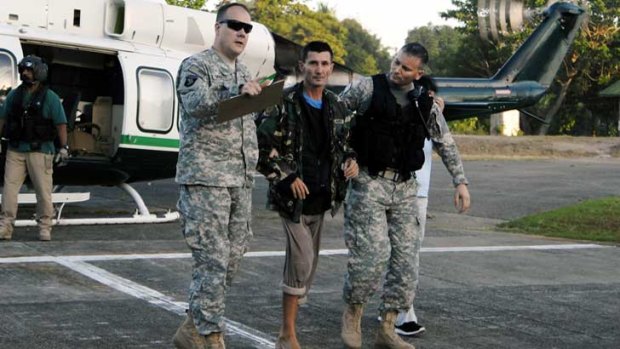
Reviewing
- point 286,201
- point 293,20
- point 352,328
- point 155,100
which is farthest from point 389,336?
point 293,20

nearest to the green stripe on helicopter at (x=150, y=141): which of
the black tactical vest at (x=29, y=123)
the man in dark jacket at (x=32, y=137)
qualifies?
the man in dark jacket at (x=32, y=137)

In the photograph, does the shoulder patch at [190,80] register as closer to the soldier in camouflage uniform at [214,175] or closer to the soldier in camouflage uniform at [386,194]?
the soldier in camouflage uniform at [214,175]

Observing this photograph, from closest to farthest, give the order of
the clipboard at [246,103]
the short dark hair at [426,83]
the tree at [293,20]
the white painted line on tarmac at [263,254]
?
the clipboard at [246,103] < the short dark hair at [426,83] < the white painted line on tarmac at [263,254] < the tree at [293,20]

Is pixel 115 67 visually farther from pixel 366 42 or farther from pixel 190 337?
pixel 366 42

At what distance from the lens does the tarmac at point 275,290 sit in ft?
22.7

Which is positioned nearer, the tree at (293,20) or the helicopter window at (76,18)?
the helicopter window at (76,18)

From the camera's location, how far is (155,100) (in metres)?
13.6

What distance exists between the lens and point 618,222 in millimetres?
15602

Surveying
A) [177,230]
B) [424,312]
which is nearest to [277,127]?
[424,312]

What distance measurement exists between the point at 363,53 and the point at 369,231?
3520 inches

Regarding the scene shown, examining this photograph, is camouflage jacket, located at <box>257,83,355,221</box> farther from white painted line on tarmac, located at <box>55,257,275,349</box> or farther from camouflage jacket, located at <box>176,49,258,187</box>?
white painted line on tarmac, located at <box>55,257,275,349</box>

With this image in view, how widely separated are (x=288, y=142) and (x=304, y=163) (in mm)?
180

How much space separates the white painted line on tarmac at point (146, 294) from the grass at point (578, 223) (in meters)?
7.67

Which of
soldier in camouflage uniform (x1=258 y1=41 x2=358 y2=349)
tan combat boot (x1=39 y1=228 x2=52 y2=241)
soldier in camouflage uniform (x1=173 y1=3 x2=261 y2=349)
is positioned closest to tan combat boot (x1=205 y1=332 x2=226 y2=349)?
soldier in camouflage uniform (x1=173 y1=3 x2=261 y2=349)
